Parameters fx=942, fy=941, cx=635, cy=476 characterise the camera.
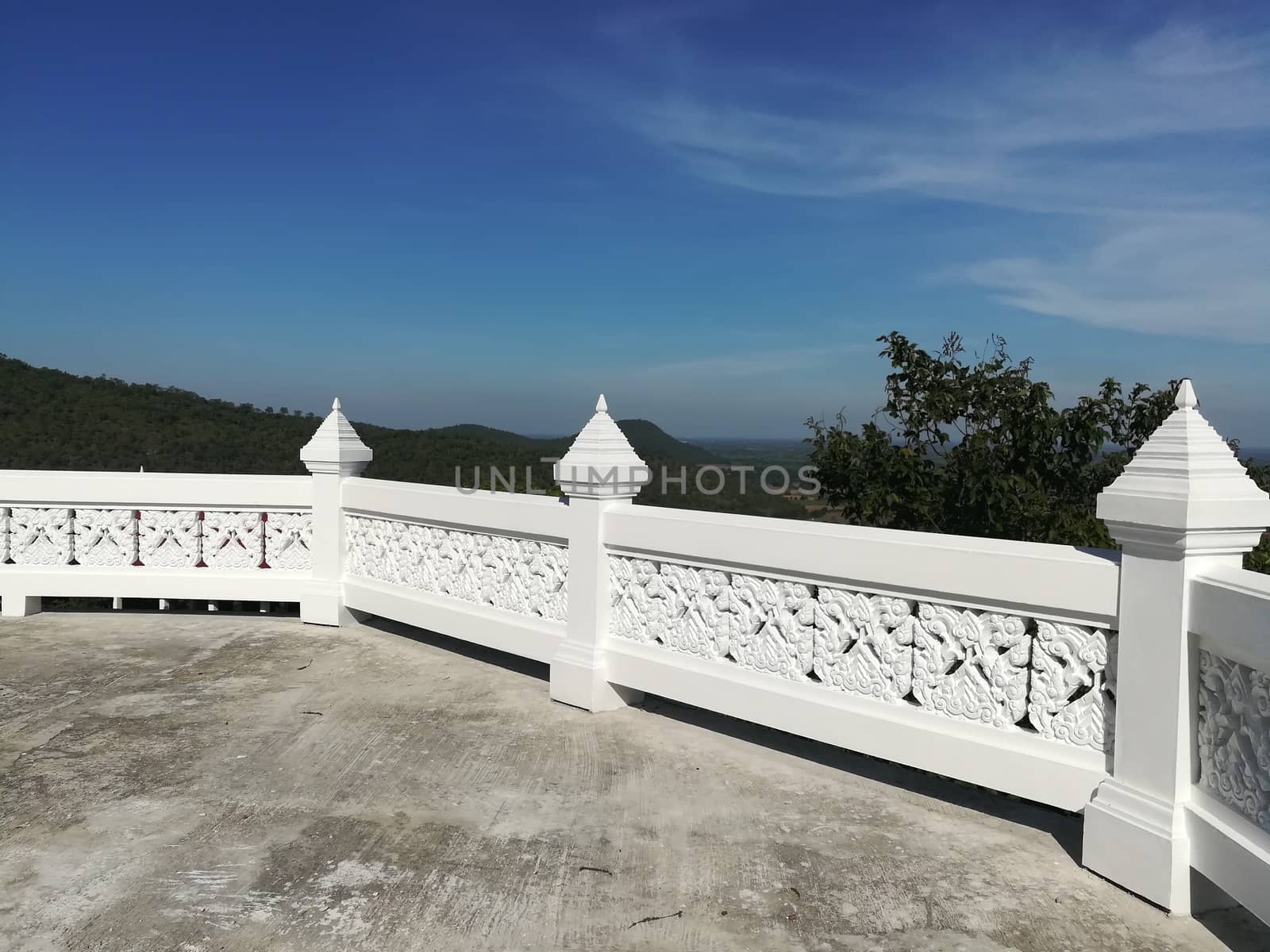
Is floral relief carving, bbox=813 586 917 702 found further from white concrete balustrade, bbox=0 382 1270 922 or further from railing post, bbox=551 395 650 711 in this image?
railing post, bbox=551 395 650 711

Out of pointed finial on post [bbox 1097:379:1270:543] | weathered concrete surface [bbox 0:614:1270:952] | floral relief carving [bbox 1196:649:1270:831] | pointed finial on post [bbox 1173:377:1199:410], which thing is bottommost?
weathered concrete surface [bbox 0:614:1270:952]

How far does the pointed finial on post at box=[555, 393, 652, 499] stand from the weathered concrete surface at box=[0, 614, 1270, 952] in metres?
1.24

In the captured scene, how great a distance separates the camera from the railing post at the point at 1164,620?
3.14 metres

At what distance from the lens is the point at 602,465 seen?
5266 millimetres

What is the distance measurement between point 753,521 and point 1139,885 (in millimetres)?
2179

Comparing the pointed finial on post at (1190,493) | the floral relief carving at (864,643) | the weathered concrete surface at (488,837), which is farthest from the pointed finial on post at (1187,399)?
the weathered concrete surface at (488,837)

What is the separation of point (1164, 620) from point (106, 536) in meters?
7.45

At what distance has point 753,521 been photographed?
4.66 meters

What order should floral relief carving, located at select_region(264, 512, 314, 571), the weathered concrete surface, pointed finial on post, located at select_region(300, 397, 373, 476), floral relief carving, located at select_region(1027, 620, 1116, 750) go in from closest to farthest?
the weathered concrete surface
floral relief carving, located at select_region(1027, 620, 1116, 750)
pointed finial on post, located at select_region(300, 397, 373, 476)
floral relief carving, located at select_region(264, 512, 314, 571)

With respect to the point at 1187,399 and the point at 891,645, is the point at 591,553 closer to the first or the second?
the point at 891,645

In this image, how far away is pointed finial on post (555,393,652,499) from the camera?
526 cm

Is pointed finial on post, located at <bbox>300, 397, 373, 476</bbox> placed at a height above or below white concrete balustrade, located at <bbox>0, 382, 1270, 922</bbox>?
above

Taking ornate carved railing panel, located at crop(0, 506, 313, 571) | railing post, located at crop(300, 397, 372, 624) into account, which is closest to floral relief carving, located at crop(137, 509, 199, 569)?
ornate carved railing panel, located at crop(0, 506, 313, 571)

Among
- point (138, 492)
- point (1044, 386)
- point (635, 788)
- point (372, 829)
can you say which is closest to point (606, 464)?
point (635, 788)
